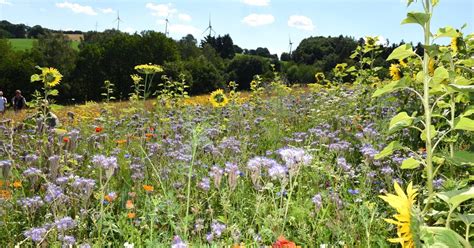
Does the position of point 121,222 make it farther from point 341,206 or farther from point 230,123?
point 230,123

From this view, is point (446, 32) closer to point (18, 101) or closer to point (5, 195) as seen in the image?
point (5, 195)

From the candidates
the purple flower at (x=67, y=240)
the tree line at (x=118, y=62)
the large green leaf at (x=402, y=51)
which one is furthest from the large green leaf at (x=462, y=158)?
the tree line at (x=118, y=62)

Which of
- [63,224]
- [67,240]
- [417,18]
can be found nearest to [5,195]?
→ [63,224]

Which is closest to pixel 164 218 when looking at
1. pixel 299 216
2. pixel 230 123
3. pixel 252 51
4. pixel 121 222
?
pixel 121 222

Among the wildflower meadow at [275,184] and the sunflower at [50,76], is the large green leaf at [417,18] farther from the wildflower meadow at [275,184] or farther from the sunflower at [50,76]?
the sunflower at [50,76]

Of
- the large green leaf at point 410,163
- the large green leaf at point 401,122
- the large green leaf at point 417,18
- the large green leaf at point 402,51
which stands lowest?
the large green leaf at point 410,163

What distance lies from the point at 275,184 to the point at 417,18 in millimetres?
2390

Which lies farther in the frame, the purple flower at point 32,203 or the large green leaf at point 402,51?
the purple flower at point 32,203

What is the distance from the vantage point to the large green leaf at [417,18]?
1.47 metres

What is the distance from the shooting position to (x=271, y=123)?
6.79 meters

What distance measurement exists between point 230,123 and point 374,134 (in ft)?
7.92

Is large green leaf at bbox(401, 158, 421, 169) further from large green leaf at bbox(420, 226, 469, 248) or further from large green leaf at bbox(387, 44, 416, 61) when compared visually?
large green leaf at bbox(420, 226, 469, 248)

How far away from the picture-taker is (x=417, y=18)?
4.92 ft

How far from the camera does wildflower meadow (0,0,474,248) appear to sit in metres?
1.56
